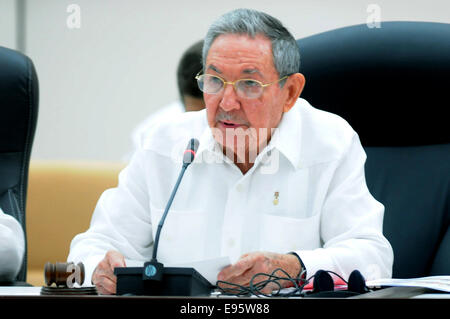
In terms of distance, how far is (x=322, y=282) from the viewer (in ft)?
2.99

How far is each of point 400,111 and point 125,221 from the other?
701 mm

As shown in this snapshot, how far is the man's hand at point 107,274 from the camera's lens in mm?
1175

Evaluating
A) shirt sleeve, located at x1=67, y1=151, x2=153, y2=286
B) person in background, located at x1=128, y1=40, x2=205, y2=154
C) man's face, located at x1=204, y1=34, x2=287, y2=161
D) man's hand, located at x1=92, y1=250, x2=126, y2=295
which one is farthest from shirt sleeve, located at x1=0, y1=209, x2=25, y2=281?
person in background, located at x1=128, y1=40, x2=205, y2=154

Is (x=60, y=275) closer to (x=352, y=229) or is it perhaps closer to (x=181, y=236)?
(x=181, y=236)

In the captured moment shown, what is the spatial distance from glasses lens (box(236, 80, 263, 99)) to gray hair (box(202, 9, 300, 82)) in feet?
0.20

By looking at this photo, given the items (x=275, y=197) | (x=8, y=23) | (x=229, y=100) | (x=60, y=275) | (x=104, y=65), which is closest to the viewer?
(x=60, y=275)

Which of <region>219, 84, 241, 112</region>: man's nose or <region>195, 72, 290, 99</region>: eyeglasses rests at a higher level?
<region>195, 72, 290, 99</region>: eyeglasses

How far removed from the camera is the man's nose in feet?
4.48

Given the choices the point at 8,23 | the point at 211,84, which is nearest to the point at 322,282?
the point at 211,84

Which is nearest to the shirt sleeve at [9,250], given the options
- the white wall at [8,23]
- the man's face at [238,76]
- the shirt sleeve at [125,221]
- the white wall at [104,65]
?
the shirt sleeve at [125,221]

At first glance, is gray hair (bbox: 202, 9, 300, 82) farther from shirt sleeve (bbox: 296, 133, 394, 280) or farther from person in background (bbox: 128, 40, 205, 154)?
person in background (bbox: 128, 40, 205, 154)

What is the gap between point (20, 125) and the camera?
1651mm

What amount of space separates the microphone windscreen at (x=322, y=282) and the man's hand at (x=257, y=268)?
0.16 meters
